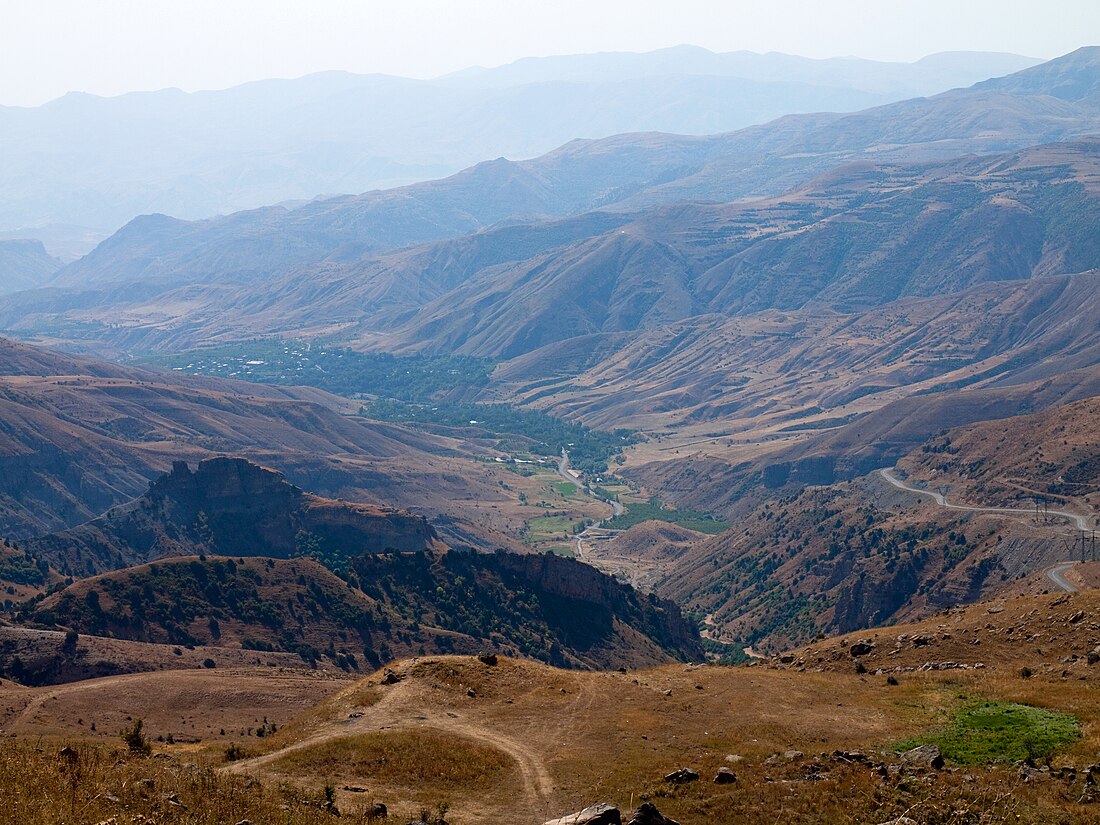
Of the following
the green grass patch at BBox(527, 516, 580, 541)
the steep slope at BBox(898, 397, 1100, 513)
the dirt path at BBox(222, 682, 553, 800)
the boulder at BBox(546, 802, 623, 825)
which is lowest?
the green grass patch at BBox(527, 516, 580, 541)

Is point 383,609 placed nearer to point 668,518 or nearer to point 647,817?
point 647,817

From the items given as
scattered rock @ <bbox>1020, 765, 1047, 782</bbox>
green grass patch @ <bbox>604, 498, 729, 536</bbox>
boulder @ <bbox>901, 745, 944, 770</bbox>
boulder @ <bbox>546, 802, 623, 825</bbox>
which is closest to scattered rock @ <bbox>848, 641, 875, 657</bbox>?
boulder @ <bbox>901, 745, 944, 770</bbox>

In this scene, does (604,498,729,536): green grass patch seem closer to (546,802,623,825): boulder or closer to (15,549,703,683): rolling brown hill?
(15,549,703,683): rolling brown hill

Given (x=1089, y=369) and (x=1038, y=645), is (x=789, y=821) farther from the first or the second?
(x=1089, y=369)

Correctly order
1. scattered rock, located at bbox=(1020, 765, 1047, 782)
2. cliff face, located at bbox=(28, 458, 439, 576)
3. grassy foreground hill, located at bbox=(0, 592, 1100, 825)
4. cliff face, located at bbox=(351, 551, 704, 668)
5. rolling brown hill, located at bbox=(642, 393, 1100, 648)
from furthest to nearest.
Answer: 1. cliff face, located at bbox=(28, 458, 439, 576)
2. rolling brown hill, located at bbox=(642, 393, 1100, 648)
3. cliff face, located at bbox=(351, 551, 704, 668)
4. scattered rock, located at bbox=(1020, 765, 1047, 782)
5. grassy foreground hill, located at bbox=(0, 592, 1100, 825)

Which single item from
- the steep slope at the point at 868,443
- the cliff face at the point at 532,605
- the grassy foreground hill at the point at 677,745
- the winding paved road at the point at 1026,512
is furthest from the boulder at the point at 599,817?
the steep slope at the point at 868,443

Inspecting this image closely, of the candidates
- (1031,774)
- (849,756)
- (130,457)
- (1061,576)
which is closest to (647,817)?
(849,756)
